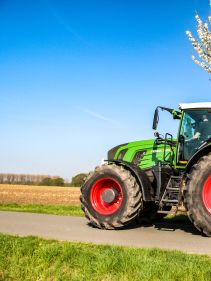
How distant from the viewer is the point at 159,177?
9500mm

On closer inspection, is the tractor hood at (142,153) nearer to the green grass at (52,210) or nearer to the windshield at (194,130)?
the windshield at (194,130)

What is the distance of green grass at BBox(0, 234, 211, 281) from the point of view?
17.3 ft

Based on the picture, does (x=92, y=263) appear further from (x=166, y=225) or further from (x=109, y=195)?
(x=166, y=225)

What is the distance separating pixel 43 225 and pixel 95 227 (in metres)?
1.17

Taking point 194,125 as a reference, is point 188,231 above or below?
below

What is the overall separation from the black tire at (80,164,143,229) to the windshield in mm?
1392

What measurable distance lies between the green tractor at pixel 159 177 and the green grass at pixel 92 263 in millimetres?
2525

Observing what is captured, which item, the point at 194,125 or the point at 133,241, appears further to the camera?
the point at 194,125

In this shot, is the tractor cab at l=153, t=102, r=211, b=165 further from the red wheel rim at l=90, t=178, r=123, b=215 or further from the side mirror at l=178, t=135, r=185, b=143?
the red wheel rim at l=90, t=178, r=123, b=215

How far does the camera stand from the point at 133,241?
750cm

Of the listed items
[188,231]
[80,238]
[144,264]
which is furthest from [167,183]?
[144,264]

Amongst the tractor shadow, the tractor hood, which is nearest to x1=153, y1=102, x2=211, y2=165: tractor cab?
the tractor hood

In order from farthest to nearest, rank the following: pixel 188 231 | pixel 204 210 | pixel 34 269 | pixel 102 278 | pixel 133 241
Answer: pixel 188 231 < pixel 204 210 < pixel 133 241 < pixel 34 269 < pixel 102 278

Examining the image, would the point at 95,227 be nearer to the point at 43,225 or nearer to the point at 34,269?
the point at 43,225
